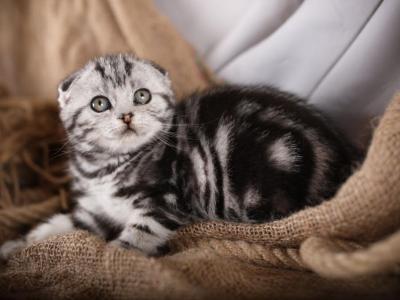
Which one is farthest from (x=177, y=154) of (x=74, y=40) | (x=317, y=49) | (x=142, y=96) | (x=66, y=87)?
(x=74, y=40)

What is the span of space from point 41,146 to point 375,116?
1.23 meters

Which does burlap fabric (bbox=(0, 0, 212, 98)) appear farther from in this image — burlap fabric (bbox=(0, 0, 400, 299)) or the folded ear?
burlap fabric (bbox=(0, 0, 400, 299))

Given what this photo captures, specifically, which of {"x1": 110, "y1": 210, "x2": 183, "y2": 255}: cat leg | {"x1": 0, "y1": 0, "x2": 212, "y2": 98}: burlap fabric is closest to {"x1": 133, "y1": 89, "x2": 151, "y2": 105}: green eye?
{"x1": 110, "y1": 210, "x2": 183, "y2": 255}: cat leg

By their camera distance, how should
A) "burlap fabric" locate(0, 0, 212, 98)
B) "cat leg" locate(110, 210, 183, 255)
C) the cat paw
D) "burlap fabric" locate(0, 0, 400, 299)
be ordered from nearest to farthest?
"burlap fabric" locate(0, 0, 400, 299), "cat leg" locate(110, 210, 183, 255), the cat paw, "burlap fabric" locate(0, 0, 212, 98)

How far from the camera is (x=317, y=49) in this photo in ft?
4.59

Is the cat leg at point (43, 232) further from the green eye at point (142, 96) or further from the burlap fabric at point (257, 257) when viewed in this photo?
the green eye at point (142, 96)

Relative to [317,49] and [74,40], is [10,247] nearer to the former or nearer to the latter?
[74,40]

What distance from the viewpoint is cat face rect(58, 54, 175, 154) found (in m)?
1.13

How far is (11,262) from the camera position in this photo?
1123 mm

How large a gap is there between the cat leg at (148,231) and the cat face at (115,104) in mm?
189

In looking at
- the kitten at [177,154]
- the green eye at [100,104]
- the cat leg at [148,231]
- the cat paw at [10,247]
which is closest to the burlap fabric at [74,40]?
the kitten at [177,154]

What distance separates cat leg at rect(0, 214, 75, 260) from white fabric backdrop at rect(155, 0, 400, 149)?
2.51ft

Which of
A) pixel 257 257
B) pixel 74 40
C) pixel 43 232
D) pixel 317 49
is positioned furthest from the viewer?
pixel 74 40

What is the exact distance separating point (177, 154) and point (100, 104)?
0.26m
